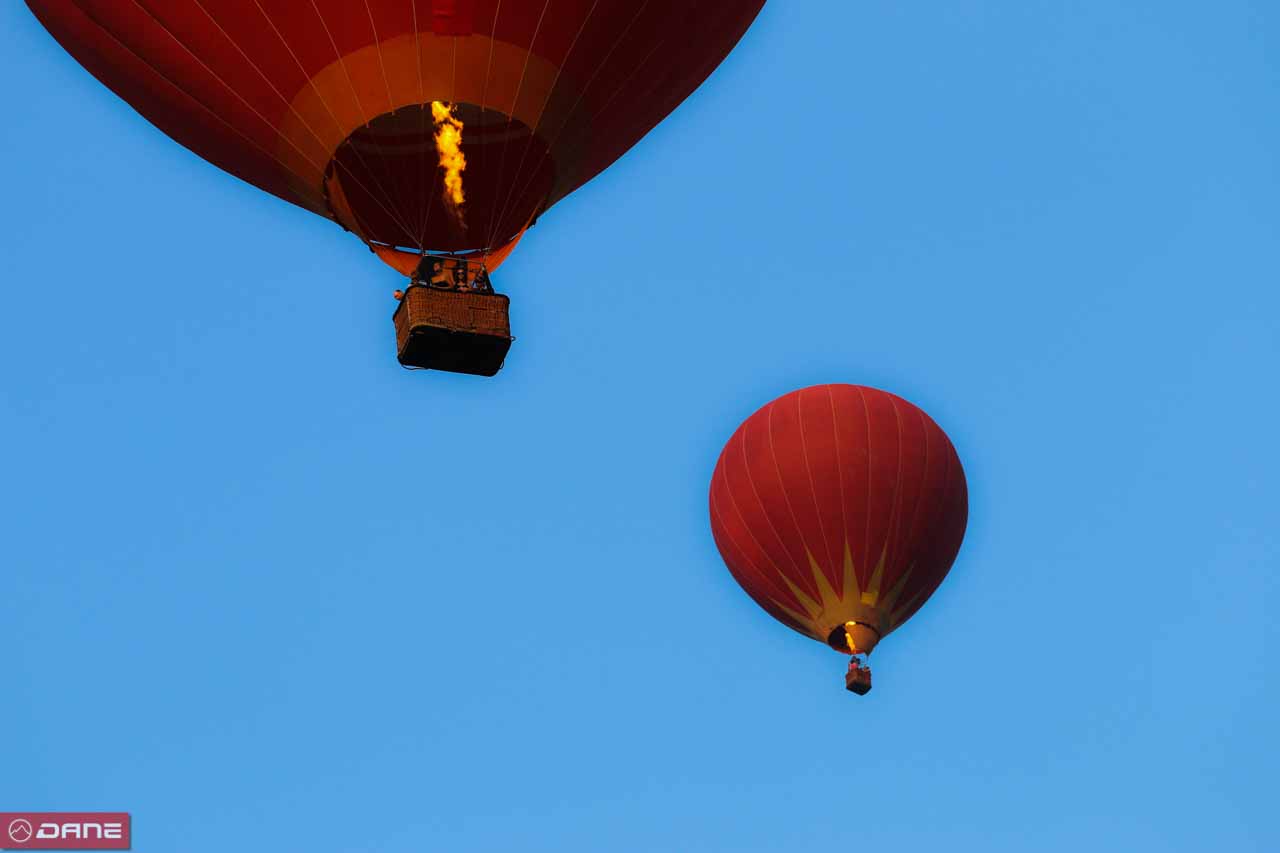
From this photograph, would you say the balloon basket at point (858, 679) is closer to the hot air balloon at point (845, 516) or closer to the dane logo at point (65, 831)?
the hot air balloon at point (845, 516)

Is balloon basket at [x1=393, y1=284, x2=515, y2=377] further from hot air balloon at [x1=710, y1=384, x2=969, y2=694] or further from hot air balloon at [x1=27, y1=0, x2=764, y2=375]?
hot air balloon at [x1=710, y1=384, x2=969, y2=694]

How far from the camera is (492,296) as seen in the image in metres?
18.8

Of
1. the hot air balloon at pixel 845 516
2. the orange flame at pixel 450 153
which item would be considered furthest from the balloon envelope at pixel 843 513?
the orange flame at pixel 450 153

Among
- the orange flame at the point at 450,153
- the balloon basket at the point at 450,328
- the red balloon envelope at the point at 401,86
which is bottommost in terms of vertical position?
the balloon basket at the point at 450,328

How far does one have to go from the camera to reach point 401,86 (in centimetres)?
1870

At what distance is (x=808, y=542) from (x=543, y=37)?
7756mm

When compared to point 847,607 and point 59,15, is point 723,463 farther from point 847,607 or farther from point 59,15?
point 59,15

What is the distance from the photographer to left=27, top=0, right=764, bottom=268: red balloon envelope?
18641mm

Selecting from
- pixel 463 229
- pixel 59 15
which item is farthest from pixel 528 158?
pixel 59 15

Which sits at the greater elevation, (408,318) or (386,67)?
(386,67)

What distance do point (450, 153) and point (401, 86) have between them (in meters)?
0.72

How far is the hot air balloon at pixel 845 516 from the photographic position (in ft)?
80.2

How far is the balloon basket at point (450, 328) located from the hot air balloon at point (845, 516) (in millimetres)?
6731

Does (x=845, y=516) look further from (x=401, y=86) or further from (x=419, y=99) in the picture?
(x=401, y=86)
